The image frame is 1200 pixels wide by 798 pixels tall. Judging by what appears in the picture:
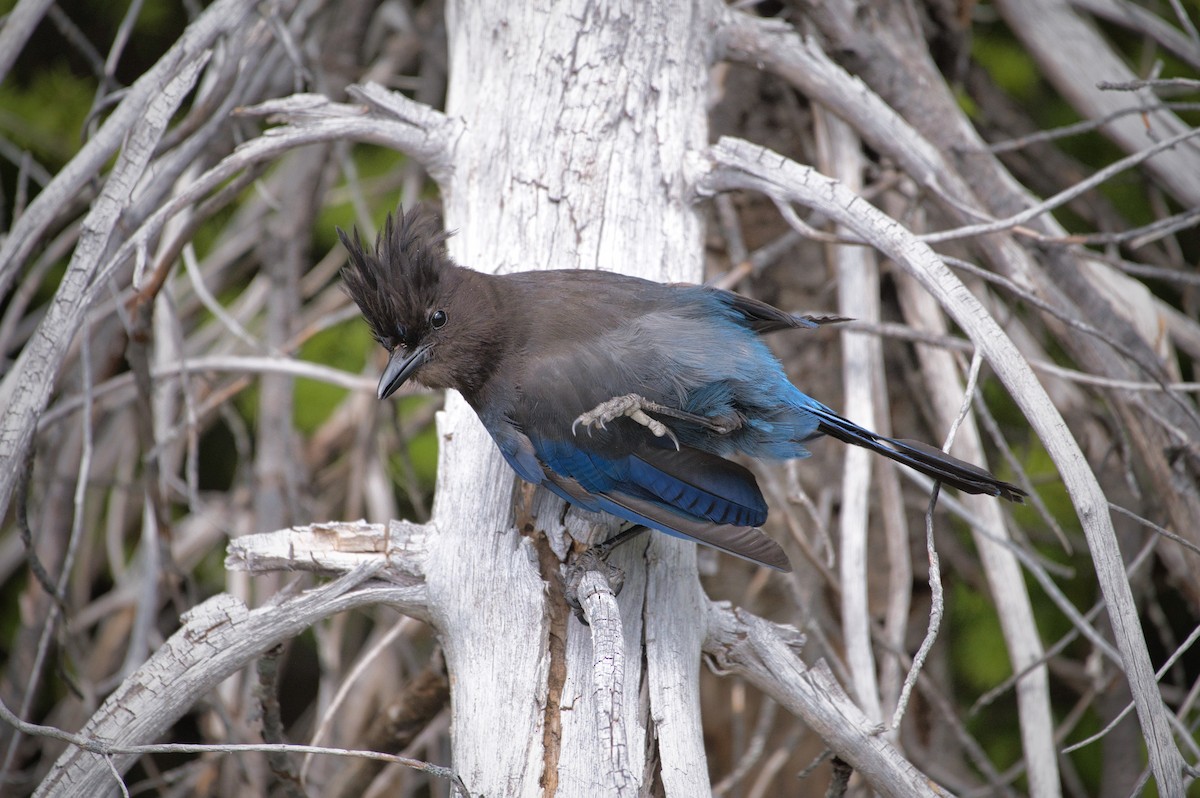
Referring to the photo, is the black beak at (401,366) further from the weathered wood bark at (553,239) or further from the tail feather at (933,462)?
the tail feather at (933,462)

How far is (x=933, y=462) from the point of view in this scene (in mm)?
1879

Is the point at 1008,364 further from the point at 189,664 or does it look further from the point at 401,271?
the point at 189,664

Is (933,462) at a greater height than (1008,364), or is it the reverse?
(1008,364)

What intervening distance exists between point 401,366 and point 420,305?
140 mm

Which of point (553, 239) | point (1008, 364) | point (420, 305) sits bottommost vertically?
point (1008, 364)

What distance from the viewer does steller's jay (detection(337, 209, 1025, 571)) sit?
195cm

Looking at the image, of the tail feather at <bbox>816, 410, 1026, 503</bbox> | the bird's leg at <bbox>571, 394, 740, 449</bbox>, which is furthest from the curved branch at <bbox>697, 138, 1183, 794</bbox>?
the bird's leg at <bbox>571, 394, 740, 449</bbox>

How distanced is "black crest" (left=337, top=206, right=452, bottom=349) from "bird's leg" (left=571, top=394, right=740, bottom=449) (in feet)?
1.45

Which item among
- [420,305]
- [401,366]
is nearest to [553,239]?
[420,305]

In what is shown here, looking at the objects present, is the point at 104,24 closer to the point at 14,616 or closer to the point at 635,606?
the point at 14,616

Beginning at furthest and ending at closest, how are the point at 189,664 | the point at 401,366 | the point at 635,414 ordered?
the point at 401,366 < the point at 635,414 < the point at 189,664

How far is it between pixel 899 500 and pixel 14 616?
10.5 feet

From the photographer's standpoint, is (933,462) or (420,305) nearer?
(933,462)

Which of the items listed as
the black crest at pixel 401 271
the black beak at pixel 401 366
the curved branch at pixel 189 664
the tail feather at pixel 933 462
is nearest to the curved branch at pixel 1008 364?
the tail feather at pixel 933 462
